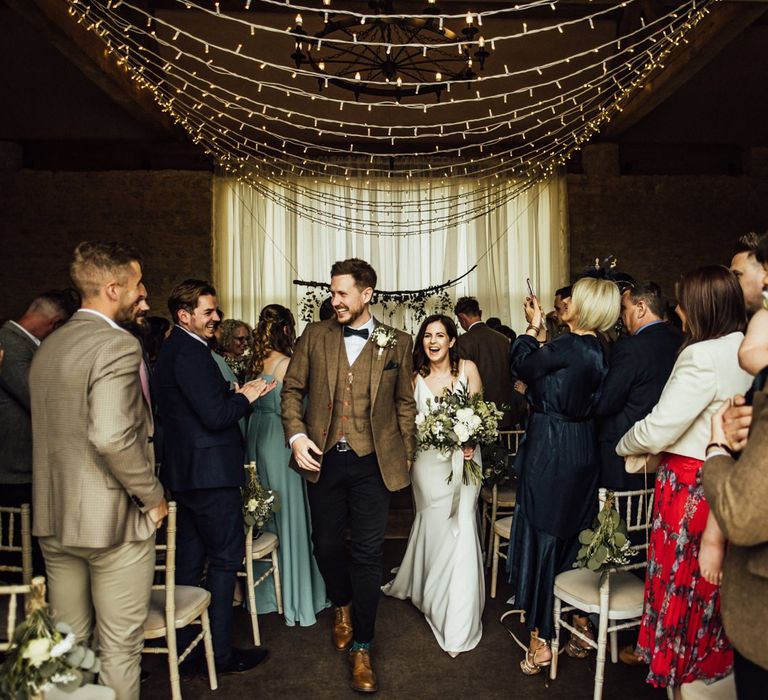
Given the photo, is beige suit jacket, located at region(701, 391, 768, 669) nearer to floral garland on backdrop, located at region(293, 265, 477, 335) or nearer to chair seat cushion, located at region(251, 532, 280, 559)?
chair seat cushion, located at region(251, 532, 280, 559)

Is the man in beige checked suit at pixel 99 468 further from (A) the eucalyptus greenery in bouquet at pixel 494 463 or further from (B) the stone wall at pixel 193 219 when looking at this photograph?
(B) the stone wall at pixel 193 219

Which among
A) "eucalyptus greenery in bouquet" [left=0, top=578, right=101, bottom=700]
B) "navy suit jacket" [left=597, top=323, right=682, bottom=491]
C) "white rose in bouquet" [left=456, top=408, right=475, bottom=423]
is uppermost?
"navy suit jacket" [left=597, top=323, right=682, bottom=491]

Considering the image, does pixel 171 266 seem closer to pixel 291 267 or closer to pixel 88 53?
pixel 291 267

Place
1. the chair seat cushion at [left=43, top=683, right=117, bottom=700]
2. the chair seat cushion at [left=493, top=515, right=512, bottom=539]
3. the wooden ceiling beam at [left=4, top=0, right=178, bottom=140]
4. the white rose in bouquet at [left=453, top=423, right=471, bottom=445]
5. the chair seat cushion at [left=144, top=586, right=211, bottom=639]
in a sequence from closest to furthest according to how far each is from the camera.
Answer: the chair seat cushion at [left=43, top=683, right=117, bottom=700] < the chair seat cushion at [left=144, top=586, right=211, bottom=639] < the white rose in bouquet at [left=453, top=423, right=471, bottom=445] < the chair seat cushion at [left=493, top=515, right=512, bottom=539] < the wooden ceiling beam at [left=4, top=0, right=178, bottom=140]

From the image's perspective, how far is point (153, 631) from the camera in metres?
2.76

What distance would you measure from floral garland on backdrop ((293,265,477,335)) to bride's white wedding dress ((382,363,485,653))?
223 inches

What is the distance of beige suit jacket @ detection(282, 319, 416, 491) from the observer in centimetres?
326

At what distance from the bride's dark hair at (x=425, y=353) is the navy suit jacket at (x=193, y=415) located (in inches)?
44.6

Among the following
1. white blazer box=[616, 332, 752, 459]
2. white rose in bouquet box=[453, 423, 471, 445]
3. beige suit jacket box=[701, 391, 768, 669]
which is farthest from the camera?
white rose in bouquet box=[453, 423, 471, 445]

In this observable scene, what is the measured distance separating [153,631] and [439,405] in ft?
5.50

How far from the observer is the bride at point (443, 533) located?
360 centimetres

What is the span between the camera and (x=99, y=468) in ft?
7.63

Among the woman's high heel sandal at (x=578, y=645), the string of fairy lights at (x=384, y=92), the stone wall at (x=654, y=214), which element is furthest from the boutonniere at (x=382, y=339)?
the stone wall at (x=654, y=214)

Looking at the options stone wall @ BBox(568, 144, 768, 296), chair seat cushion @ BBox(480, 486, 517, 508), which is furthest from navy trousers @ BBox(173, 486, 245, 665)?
stone wall @ BBox(568, 144, 768, 296)
